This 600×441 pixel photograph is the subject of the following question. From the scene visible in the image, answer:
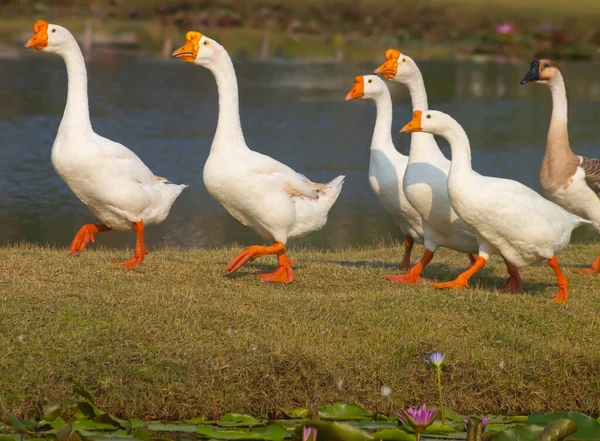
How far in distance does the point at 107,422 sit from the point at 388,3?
38.4 metres

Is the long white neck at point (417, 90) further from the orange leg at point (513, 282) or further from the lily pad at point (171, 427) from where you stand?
the lily pad at point (171, 427)

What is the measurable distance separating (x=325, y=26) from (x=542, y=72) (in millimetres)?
29633

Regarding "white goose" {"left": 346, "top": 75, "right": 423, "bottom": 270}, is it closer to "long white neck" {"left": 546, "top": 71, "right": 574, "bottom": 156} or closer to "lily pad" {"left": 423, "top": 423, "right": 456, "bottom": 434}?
"long white neck" {"left": 546, "top": 71, "right": 574, "bottom": 156}

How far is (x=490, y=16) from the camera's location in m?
39.7

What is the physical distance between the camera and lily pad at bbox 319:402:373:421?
5445 mm

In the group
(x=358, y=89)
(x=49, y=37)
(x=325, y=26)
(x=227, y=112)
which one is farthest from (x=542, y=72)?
(x=325, y=26)

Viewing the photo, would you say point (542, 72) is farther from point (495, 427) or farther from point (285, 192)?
point (495, 427)

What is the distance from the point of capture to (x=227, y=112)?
7.93m

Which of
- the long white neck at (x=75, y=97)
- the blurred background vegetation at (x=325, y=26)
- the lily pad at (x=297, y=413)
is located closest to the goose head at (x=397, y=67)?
the long white neck at (x=75, y=97)

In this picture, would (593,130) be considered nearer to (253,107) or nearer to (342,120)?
(342,120)

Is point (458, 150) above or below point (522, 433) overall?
above

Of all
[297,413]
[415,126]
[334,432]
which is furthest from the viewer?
[415,126]

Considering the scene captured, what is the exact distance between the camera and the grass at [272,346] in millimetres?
5594

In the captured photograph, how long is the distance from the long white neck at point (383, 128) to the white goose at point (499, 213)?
151 cm
